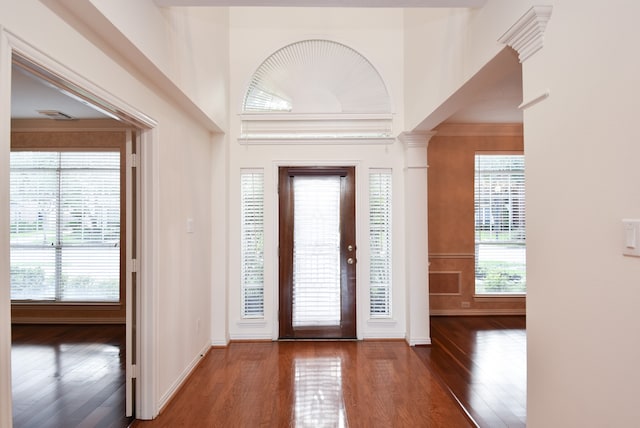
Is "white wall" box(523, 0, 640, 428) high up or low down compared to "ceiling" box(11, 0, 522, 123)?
down

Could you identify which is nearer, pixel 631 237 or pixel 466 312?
pixel 631 237

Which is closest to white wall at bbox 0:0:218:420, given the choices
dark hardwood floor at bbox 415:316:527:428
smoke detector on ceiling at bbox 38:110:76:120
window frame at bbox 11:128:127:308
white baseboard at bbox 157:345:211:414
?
white baseboard at bbox 157:345:211:414

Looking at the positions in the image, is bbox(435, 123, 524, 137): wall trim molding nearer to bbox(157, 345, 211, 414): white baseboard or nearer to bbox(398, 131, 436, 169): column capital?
bbox(398, 131, 436, 169): column capital

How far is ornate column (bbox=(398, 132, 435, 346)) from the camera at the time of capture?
4.03 metres

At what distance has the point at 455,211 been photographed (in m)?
5.25

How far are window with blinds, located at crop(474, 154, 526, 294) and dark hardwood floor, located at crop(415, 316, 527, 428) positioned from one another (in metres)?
0.56

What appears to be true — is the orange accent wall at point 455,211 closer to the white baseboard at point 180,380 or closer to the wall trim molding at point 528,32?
the white baseboard at point 180,380

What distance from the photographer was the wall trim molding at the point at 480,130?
5199mm

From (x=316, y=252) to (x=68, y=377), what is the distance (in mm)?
2725

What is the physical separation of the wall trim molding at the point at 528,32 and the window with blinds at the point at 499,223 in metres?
3.80

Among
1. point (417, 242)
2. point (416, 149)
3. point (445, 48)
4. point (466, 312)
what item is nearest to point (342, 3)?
point (445, 48)

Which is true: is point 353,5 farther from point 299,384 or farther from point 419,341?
point 419,341

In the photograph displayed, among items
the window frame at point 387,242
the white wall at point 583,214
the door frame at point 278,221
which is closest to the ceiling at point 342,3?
the white wall at point 583,214

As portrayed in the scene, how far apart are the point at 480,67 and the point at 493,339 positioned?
3.42m
